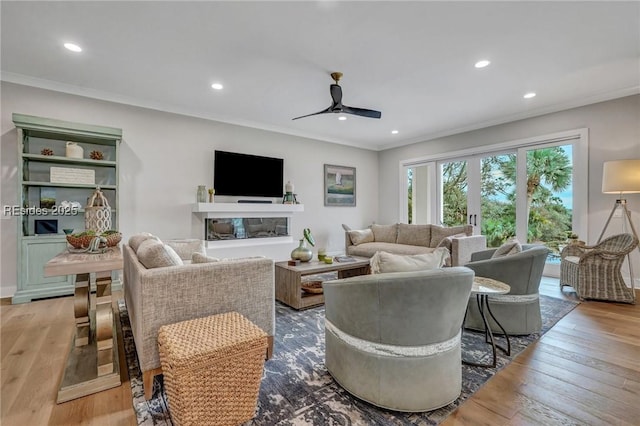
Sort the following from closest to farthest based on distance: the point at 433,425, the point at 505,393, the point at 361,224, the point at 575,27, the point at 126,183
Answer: the point at 433,425, the point at 505,393, the point at 575,27, the point at 126,183, the point at 361,224

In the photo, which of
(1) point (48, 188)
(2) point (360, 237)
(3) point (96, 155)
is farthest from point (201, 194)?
(2) point (360, 237)

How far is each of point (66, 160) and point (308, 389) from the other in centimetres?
392

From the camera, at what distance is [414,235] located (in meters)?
5.23

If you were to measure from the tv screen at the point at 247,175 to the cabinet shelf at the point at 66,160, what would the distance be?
1.44 metres

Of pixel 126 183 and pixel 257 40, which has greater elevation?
pixel 257 40

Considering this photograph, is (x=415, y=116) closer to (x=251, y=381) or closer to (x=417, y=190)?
(x=417, y=190)

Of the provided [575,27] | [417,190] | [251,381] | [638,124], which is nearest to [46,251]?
[251,381]

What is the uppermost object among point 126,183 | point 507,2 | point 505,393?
point 507,2

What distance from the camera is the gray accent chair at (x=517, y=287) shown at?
2369 mm

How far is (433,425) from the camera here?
144cm

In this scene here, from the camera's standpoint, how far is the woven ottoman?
1311mm

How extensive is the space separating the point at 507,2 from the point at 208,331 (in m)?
2.99

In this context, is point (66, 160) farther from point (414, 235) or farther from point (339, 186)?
point (414, 235)

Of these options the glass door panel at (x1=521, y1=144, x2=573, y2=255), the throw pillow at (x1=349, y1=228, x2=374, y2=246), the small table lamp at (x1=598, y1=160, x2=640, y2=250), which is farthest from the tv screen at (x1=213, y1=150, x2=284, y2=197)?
the small table lamp at (x1=598, y1=160, x2=640, y2=250)
